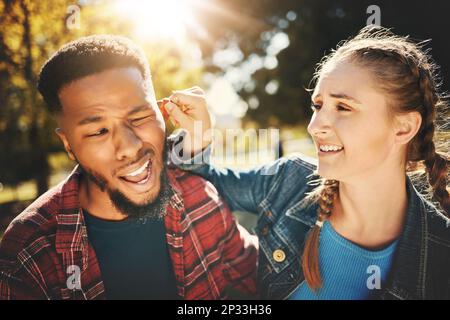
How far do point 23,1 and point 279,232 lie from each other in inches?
125

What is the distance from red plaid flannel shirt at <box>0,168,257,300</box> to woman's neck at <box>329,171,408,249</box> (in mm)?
771

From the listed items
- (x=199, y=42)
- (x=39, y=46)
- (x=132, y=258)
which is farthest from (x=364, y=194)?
(x=199, y=42)

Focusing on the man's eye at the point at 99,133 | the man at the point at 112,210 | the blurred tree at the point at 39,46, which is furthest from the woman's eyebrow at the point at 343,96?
the blurred tree at the point at 39,46

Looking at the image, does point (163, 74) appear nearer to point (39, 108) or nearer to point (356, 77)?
point (39, 108)

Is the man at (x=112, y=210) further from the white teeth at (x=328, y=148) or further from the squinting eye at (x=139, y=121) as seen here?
the white teeth at (x=328, y=148)

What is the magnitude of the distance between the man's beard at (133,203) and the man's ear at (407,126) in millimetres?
1567

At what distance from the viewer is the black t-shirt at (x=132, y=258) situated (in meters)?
2.25

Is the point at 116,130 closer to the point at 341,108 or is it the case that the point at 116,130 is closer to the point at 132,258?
the point at 132,258

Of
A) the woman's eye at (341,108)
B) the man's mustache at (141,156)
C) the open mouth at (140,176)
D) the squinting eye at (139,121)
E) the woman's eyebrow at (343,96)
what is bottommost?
the open mouth at (140,176)

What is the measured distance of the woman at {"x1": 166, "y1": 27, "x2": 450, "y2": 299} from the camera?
7.02 feet

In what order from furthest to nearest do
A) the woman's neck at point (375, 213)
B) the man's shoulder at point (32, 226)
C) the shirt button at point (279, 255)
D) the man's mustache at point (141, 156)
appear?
1. the shirt button at point (279, 255)
2. the woman's neck at point (375, 213)
3. the man's mustache at point (141, 156)
4. the man's shoulder at point (32, 226)

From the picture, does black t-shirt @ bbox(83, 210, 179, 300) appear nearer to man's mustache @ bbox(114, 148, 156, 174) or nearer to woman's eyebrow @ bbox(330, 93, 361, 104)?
man's mustache @ bbox(114, 148, 156, 174)

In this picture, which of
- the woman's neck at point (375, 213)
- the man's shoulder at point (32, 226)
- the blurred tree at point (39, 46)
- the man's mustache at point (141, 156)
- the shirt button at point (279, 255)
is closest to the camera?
the man's shoulder at point (32, 226)

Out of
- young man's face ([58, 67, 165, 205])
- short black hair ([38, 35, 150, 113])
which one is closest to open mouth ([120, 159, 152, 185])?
young man's face ([58, 67, 165, 205])
